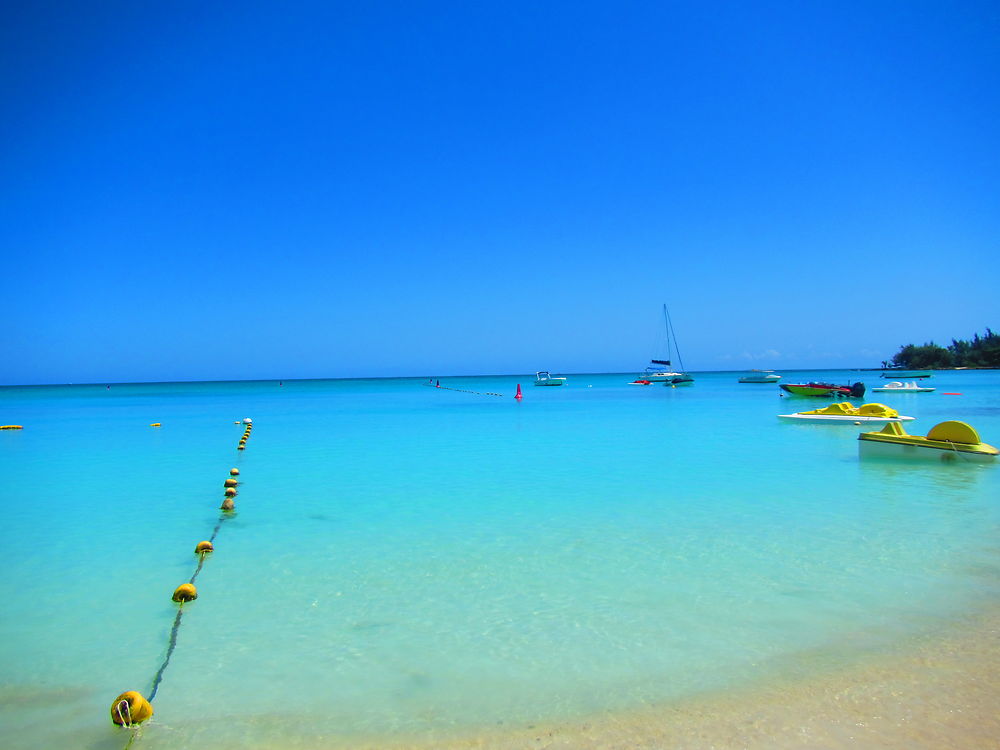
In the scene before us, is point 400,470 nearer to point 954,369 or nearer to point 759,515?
point 759,515

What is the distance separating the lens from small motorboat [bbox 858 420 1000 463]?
1199 cm

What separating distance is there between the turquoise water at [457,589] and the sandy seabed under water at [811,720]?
0.13 meters

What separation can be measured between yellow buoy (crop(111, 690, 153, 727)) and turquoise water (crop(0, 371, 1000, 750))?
3.5 inches

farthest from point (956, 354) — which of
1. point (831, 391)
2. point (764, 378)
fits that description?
point (831, 391)

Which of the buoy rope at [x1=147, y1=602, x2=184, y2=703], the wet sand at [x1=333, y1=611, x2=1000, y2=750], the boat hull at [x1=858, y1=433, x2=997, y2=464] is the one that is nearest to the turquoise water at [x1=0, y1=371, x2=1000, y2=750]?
the buoy rope at [x1=147, y1=602, x2=184, y2=703]

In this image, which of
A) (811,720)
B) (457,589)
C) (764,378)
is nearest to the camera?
(811,720)

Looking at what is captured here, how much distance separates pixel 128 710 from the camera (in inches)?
137

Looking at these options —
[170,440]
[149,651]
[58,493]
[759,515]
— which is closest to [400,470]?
[58,493]

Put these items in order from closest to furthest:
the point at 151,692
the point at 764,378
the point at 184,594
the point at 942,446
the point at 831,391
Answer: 1. the point at 151,692
2. the point at 184,594
3. the point at 942,446
4. the point at 831,391
5. the point at 764,378

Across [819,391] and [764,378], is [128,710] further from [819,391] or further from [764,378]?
[764,378]

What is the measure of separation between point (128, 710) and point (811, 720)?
140 inches

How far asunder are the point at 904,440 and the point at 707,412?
55.3ft

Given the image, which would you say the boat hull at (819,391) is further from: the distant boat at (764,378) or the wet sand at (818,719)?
the wet sand at (818,719)

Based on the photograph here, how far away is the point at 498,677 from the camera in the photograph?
3.97 meters
